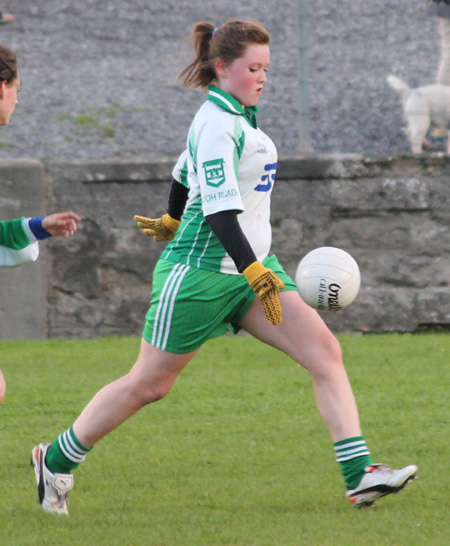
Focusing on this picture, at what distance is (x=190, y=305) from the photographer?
4074 millimetres

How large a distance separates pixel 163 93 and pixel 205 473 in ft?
19.0

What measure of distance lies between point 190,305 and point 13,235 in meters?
0.74

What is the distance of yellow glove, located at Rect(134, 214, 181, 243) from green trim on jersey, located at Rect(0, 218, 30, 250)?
2.94 feet

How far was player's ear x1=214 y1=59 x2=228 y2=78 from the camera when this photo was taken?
4.10 m

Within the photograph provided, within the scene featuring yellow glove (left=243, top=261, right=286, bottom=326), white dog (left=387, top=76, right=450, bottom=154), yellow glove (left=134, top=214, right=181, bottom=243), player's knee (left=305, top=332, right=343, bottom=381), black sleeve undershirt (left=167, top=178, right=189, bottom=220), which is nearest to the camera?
→ yellow glove (left=243, top=261, right=286, bottom=326)

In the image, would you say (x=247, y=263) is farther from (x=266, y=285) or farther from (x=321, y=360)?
(x=321, y=360)

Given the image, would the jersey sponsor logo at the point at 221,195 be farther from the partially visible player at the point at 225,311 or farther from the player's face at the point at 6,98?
the player's face at the point at 6,98

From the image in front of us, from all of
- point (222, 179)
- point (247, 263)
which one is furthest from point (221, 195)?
point (247, 263)

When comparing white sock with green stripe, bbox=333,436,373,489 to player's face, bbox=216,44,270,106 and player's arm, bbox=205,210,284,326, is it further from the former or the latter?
player's face, bbox=216,44,270,106

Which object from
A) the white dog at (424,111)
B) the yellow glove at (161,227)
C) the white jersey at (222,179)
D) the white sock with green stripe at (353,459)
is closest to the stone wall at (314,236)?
the white dog at (424,111)

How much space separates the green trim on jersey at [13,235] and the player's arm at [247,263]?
2.44 feet

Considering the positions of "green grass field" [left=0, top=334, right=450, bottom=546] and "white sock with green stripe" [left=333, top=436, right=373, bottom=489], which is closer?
"green grass field" [left=0, top=334, right=450, bottom=546]

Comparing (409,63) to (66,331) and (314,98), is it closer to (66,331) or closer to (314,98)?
(314,98)

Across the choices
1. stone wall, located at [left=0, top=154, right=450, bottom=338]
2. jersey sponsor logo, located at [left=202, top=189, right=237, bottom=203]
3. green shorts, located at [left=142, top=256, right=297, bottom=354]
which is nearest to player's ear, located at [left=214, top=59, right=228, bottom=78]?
jersey sponsor logo, located at [left=202, top=189, right=237, bottom=203]
